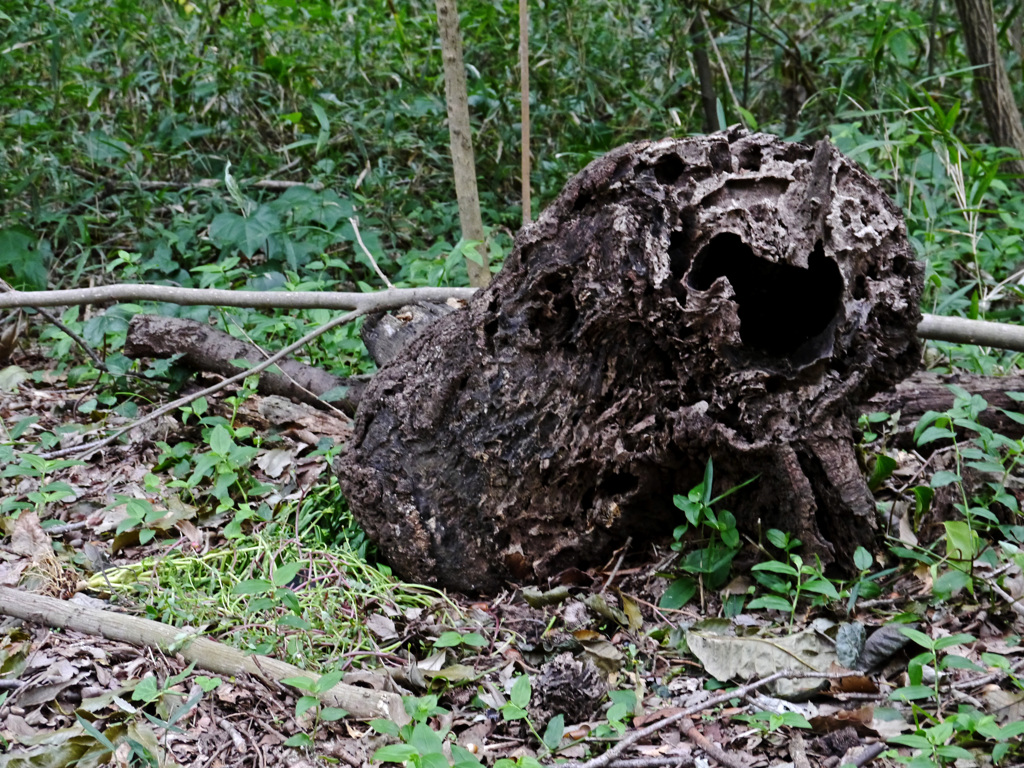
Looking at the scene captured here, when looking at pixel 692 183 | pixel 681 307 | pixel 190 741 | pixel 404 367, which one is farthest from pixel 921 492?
pixel 190 741

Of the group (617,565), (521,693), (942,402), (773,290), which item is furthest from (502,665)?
(942,402)

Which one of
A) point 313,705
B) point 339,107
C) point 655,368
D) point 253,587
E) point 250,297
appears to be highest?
point 339,107

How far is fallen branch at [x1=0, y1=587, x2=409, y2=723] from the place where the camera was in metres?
2.01

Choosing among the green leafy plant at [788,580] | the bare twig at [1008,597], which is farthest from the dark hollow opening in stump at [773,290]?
the bare twig at [1008,597]

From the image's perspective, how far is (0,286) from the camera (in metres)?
4.02

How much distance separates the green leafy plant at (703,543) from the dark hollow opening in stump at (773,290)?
42 cm

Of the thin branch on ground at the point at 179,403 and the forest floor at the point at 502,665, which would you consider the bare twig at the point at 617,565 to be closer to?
the forest floor at the point at 502,665

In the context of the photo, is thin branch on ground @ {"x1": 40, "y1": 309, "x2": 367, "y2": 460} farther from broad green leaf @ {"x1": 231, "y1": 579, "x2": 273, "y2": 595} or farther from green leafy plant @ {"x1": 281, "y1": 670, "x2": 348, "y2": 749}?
green leafy plant @ {"x1": 281, "y1": 670, "x2": 348, "y2": 749}

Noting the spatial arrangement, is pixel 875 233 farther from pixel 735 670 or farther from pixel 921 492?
pixel 735 670

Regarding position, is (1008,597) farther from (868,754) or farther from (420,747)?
(420,747)

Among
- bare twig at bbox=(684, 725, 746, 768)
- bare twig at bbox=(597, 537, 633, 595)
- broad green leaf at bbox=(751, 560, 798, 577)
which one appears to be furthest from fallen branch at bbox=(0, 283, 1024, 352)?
bare twig at bbox=(684, 725, 746, 768)

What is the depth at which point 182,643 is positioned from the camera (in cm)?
219

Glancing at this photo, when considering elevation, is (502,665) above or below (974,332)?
below

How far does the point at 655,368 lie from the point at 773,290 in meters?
0.41
